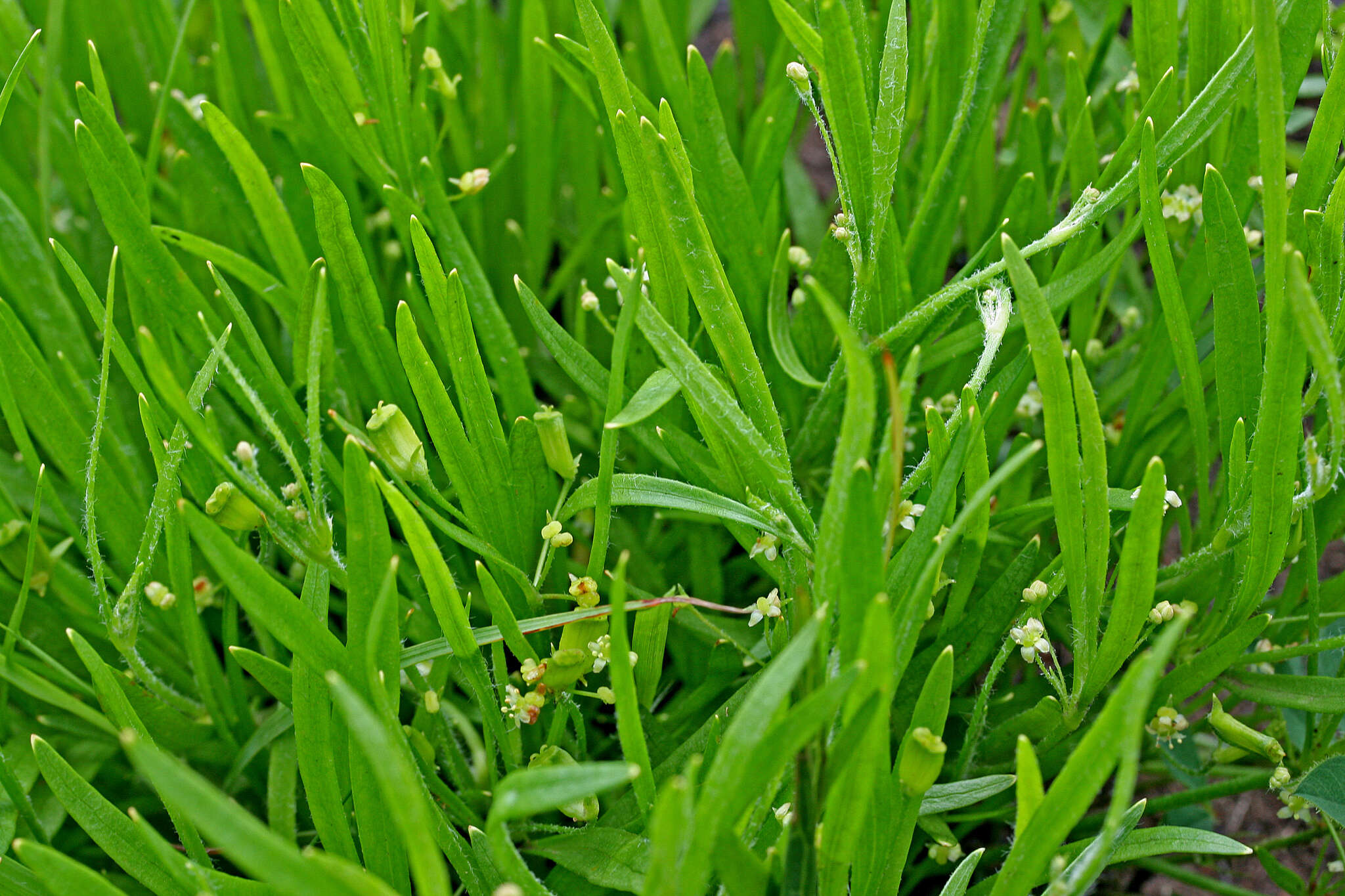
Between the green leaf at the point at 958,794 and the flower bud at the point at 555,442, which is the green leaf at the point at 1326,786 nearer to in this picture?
the green leaf at the point at 958,794

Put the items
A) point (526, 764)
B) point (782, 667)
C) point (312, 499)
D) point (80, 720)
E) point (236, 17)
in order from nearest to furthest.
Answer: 1. point (782, 667)
2. point (312, 499)
3. point (526, 764)
4. point (80, 720)
5. point (236, 17)

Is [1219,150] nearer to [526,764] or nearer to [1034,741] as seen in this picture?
[1034,741]

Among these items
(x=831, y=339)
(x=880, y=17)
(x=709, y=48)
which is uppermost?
(x=880, y=17)

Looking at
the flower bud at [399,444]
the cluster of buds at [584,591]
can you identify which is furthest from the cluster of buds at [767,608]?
the flower bud at [399,444]

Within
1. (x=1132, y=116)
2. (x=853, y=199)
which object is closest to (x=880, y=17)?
(x=1132, y=116)

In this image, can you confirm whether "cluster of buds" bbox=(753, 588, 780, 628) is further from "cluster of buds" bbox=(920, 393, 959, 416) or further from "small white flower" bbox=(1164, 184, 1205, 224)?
"small white flower" bbox=(1164, 184, 1205, 224)

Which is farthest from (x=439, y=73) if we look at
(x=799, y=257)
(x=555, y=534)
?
(x=555, y=534)

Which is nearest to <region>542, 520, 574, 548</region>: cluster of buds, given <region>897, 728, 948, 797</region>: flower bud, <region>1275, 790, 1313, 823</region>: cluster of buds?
<region>897, 728, 948, 797</region>: flower bud
